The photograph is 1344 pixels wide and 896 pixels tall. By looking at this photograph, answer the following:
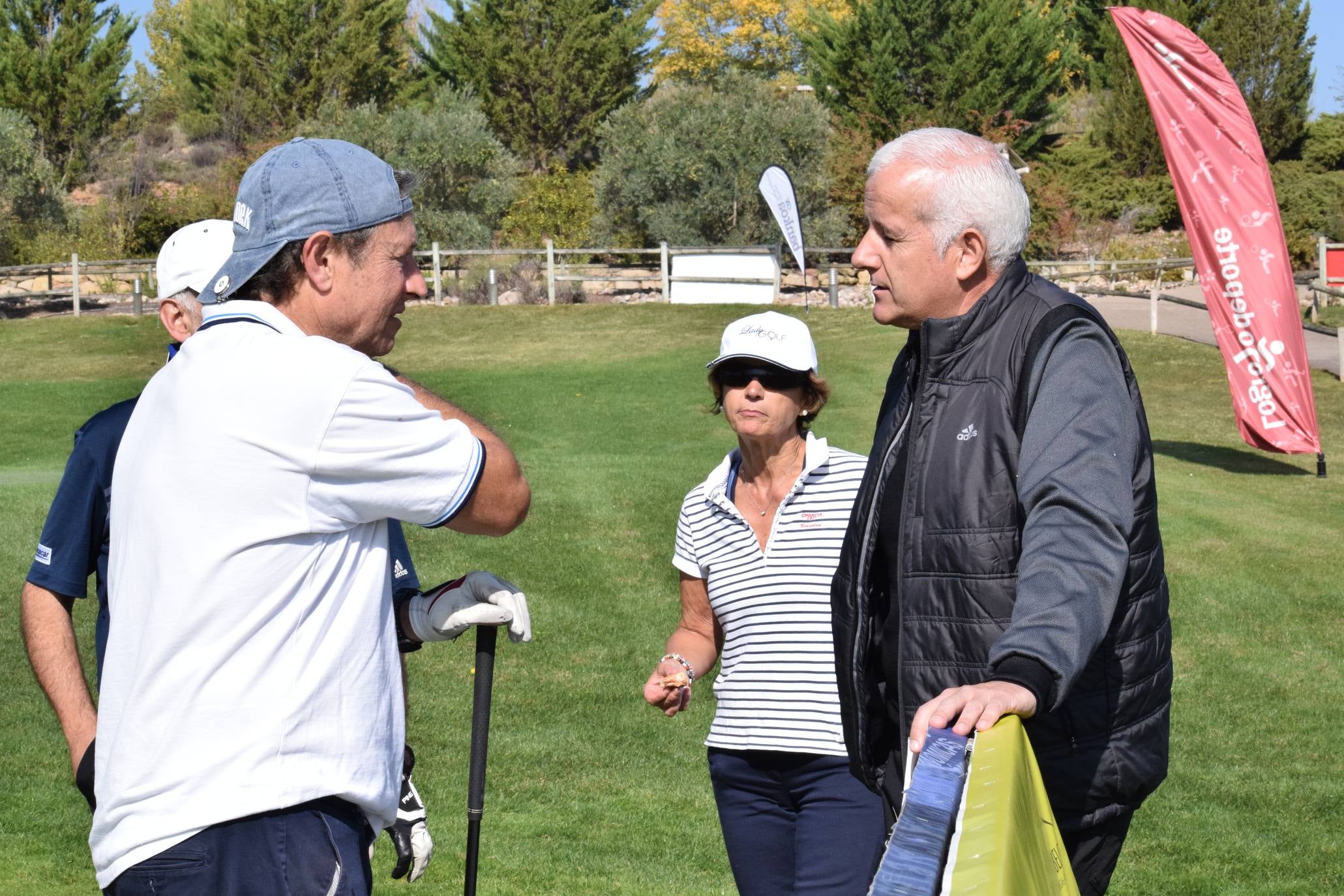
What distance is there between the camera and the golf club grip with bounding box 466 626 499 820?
116 inches

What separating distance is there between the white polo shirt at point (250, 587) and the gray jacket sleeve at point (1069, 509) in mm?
958

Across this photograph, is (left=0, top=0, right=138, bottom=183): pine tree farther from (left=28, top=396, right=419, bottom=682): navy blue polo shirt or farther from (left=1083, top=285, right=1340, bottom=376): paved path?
(left=28, top=396, right=419, bottom=682): navy blue polo shirt

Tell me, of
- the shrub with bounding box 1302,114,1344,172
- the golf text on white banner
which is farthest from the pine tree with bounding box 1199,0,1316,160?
the golf text on white banner

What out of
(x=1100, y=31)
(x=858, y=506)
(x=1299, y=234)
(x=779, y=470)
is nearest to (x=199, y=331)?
(x=858, y=506)

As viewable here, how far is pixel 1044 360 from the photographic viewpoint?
246 cm

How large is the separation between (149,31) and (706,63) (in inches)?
1111

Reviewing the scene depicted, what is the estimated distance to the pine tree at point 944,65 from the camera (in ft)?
151

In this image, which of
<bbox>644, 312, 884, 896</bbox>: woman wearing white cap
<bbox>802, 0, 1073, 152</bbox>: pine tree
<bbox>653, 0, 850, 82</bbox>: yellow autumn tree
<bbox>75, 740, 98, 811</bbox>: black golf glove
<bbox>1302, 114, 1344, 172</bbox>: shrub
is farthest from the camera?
<bbox>653, 0, 850, 82</bbox>: yellow autumn tree

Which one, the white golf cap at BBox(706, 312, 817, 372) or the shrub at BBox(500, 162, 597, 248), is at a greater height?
the shrub at BBox(500, 162, 597, 248)

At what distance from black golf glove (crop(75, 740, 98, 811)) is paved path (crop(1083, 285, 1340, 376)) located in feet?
59.0

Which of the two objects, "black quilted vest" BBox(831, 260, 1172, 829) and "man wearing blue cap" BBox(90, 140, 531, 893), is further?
"black quilted vest" BBox(831, 260, 1172, 829)

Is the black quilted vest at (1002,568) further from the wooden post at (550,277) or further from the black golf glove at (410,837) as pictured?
the wooden post at (550,277)

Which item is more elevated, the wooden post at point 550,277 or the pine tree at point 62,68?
the pine tree at point 62,68

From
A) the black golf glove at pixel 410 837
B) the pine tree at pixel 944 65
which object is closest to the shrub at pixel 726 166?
the pine tree at pixel 944 65
